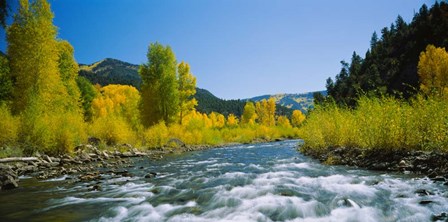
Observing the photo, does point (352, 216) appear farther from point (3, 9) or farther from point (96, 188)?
point (3, 9)

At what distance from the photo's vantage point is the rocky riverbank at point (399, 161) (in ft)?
28.6

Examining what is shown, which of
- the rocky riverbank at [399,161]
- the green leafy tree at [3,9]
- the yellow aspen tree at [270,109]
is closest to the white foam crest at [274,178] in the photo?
the rocky riverbank at [399,161]

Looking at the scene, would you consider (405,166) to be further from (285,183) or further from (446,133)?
(285,183)

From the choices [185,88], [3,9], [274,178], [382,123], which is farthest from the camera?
[185,88]

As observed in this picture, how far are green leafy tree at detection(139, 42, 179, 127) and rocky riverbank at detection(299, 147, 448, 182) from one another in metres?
23.4

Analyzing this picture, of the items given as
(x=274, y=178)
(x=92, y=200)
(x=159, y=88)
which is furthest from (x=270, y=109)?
(x=92, y=200)

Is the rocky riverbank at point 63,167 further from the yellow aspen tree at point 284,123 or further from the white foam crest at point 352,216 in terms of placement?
the yellow aspen tree at point 284,123

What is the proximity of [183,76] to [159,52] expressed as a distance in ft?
14.0

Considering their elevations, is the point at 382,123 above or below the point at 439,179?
above

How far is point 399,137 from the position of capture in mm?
10734

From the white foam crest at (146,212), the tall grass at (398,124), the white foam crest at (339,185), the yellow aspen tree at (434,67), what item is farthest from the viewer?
the yellow aspen tree at (434,67)

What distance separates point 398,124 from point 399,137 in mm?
651

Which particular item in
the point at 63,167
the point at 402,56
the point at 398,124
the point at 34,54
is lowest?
the point at 63,167

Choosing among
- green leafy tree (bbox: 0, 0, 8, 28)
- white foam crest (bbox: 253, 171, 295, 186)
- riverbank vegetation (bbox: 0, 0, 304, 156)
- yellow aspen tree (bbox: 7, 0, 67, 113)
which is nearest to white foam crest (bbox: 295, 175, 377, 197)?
white foam crest (bbox: 253, 171, 295, 186)
